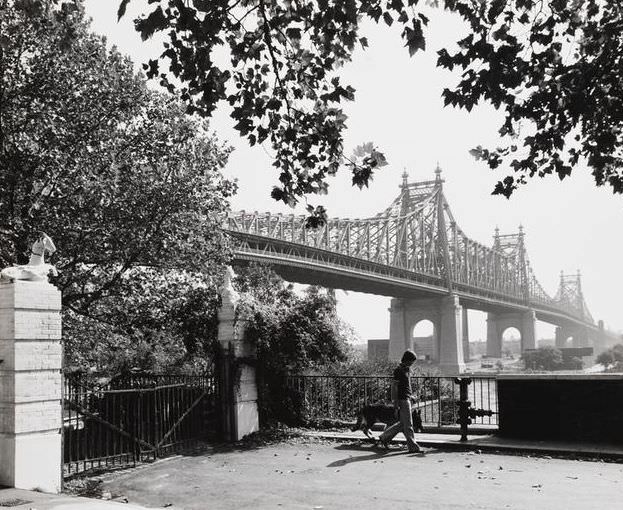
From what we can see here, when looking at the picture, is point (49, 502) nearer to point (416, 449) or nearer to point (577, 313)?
point (416, 449)

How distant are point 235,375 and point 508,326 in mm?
85491

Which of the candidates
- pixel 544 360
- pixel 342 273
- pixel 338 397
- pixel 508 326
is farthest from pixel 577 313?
pixel 338 397

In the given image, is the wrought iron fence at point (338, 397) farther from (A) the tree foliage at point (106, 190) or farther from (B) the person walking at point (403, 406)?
(A) the tree foliage at point (106, 190)

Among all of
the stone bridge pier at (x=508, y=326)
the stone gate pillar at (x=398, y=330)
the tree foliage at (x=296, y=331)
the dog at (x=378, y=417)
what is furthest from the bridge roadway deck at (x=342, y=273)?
the dog at (x=378, y=417)

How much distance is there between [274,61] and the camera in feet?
20.7

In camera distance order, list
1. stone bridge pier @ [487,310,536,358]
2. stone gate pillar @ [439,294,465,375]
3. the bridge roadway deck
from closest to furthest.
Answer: the bridge roadway deck < stone gate pillar @ [439,294,465,375] < stone bridge pier @ [487,310,536,358]

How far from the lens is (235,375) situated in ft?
37.9

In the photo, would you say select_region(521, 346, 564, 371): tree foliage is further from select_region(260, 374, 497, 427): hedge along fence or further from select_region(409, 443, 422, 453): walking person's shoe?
select_region(409, 443, 422, 453): walking person's shoe

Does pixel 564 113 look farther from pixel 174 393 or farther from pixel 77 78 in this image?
pixel 77 78

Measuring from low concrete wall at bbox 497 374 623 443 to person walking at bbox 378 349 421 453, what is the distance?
5.38 feet

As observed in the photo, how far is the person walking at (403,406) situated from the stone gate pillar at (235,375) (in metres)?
2.61

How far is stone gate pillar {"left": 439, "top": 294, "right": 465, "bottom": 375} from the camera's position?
61750 millimetres

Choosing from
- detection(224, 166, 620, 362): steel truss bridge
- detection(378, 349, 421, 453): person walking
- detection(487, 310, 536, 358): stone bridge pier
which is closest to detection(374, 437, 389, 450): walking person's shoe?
detection(378, 349, 421, 453): person walking

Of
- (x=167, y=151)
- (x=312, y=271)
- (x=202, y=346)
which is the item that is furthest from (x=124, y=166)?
(x=312, y=271)
